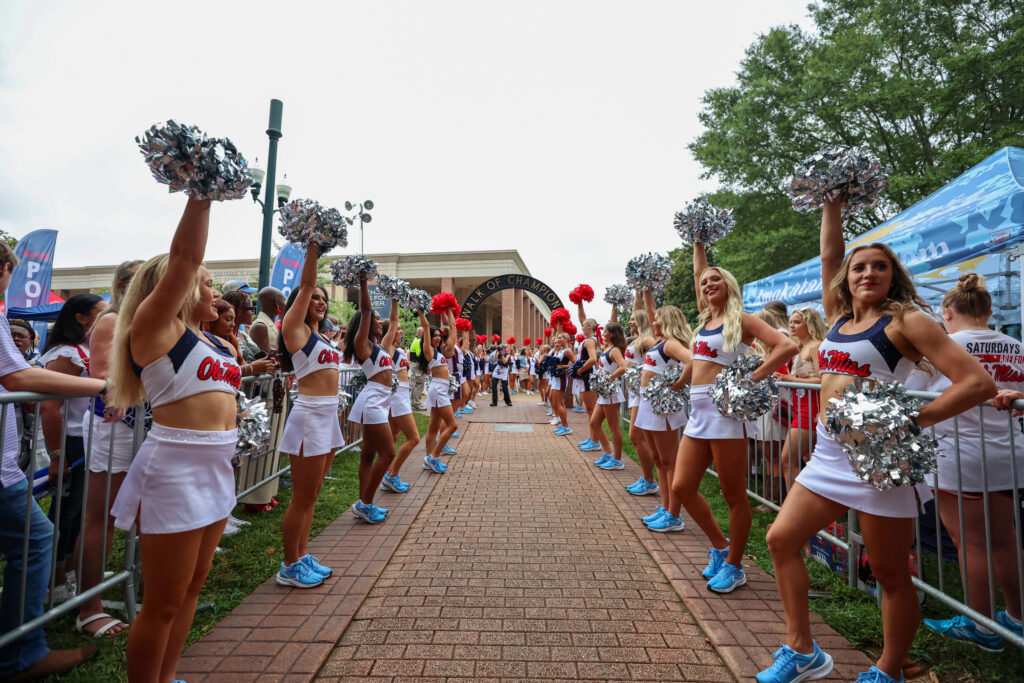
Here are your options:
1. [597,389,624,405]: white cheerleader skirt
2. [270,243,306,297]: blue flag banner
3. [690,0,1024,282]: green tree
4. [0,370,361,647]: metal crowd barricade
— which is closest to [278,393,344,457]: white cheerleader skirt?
[0,370,361,647]: metal crowd barricade

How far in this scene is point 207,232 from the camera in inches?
79.0

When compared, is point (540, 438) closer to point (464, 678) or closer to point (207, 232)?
point (464, 678)

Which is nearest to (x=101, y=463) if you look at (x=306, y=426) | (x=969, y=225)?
(x=306, y=426)

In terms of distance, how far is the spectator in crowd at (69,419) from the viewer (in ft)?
10.7

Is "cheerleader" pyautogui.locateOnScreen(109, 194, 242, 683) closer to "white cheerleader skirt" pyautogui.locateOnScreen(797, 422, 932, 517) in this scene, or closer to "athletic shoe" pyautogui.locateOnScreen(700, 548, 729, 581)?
"white cheerleader skirt" pyautogui.locateOnScreen(797, 422, 932, 517)

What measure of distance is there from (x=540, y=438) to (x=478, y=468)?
328 centimetres

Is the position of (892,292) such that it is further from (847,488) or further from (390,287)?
(390,287)

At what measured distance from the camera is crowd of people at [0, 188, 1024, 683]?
81.9 inches

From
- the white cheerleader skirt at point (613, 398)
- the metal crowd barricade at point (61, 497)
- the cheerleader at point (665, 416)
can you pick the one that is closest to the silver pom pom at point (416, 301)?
the metal crowd barricade at point (61, 497)

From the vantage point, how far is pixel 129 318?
82.5 inches

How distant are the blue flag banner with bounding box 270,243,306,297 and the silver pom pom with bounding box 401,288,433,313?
452 centimetres

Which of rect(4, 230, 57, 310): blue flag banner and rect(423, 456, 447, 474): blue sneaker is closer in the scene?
rect(423, 456, 447, 474): blue sneaker

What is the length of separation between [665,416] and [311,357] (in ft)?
9.82

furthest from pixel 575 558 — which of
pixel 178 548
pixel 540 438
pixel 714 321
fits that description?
pixel 540 438
